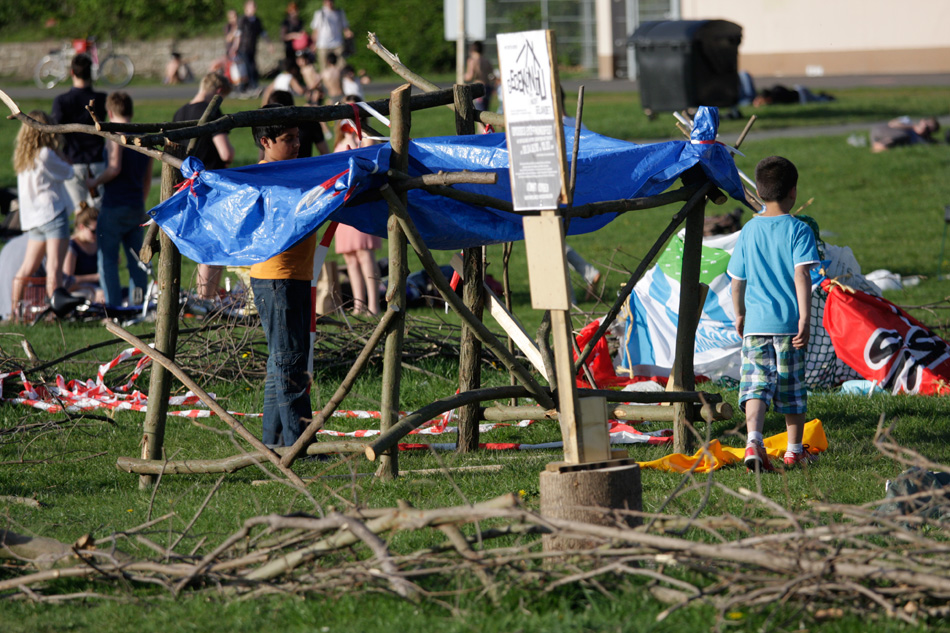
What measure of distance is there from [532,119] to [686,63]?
16664mm

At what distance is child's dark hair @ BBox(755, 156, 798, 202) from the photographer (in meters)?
5.74

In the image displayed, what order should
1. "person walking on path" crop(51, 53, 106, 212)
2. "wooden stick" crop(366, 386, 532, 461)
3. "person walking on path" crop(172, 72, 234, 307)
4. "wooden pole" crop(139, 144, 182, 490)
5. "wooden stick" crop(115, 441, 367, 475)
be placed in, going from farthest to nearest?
1. "person walking on path" crop(51, 53, 106, 212)
2. "person walking on path" crop(172, 72, 234, 307)
3. "wooden pole" crop(139, 144, 182, 490)
4. "wooden stick" crop(115, 441, 367, 475)
5. "wooden stick" crop(366, 386, 532, 461)

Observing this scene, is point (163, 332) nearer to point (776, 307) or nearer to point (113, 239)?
point (776, 307)

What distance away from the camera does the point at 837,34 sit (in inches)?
1210

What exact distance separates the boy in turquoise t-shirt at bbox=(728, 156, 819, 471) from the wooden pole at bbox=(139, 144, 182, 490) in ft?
9.54

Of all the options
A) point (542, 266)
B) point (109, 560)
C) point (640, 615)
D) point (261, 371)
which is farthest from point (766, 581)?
point (261, 371)

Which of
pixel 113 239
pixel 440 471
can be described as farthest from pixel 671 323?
pixel 113 239

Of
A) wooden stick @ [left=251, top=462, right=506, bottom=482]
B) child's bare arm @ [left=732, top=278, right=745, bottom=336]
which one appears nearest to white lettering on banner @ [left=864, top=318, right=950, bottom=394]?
child's bare arm @ [left=732, top=278, right=745, bottom=336]

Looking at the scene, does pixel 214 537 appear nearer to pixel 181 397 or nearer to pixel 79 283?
pixel 181 397

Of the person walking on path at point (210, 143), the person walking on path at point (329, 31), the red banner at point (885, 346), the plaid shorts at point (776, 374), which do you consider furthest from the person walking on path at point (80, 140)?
the person walking on path at point (329, 31)

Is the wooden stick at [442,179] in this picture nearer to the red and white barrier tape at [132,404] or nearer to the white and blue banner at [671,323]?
the red and white barrier tape at [132,404]

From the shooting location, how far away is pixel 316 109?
5406 mm

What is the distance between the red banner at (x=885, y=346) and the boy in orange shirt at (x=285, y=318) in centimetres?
363

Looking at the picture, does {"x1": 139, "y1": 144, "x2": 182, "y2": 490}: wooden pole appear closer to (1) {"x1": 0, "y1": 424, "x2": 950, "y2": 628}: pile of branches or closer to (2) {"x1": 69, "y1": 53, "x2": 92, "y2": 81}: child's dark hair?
(1) {"x1": 0, "y1": 424, "x2": 950, "y2": 628}: pile of branches
